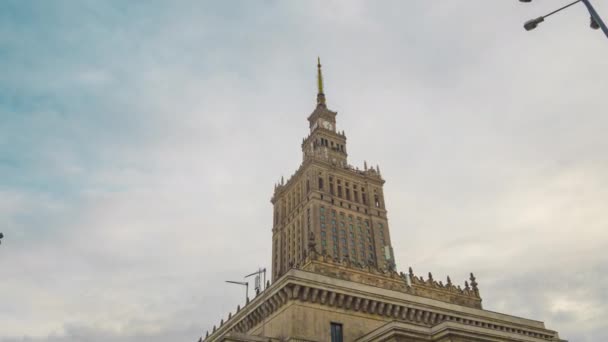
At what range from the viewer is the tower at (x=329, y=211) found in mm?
96188

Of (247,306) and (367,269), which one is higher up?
(367,269)

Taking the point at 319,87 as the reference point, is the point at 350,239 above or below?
below

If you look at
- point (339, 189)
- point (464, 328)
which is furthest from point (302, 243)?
point (464, 328)

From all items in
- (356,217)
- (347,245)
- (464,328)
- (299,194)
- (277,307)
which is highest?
(299,194)

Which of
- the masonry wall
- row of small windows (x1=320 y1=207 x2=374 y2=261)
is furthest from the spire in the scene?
the masonry wall

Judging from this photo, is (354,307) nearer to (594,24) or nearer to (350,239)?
(594,24)

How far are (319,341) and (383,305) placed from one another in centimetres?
758

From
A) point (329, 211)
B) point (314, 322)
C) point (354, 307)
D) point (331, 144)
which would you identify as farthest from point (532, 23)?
point (331, 144)

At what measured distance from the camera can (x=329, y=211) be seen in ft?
326

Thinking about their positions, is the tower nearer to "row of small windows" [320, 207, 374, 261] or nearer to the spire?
"row of small windows" [320, 207, 374, 261]

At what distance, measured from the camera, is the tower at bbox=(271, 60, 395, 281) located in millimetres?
96188

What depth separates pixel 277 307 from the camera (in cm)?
3841

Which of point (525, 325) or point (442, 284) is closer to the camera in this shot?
point (525, 325)

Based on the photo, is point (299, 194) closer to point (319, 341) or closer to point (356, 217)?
point (356, 217)
